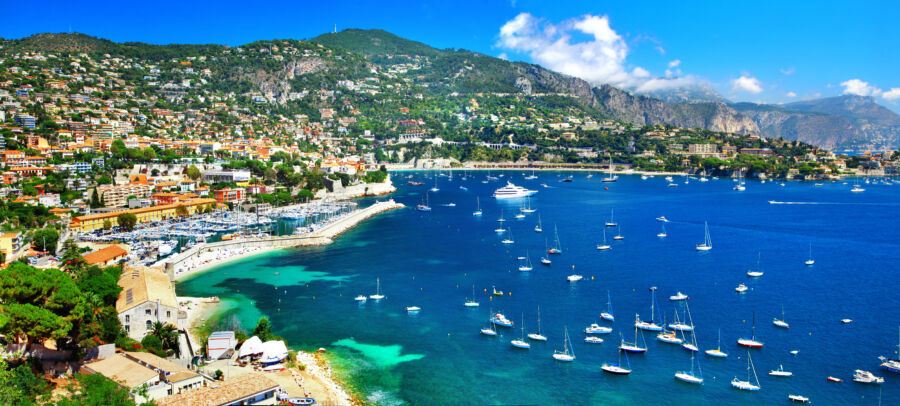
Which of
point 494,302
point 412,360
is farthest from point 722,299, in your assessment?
point 412,360

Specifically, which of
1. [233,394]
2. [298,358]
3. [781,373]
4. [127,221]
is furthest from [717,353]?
[127,221]

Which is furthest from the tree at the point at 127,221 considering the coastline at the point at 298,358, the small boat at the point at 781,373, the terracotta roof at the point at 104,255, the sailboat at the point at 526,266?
the small boat at the point at 781,373

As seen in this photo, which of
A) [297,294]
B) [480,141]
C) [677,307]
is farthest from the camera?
[480,141]

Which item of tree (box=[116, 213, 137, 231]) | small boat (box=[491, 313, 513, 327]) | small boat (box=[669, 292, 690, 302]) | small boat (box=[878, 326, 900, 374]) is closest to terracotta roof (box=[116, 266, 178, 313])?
small boat (box=[491, 313, 513, 327])

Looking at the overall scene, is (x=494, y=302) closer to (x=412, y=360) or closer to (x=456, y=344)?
(x=456, y=344)

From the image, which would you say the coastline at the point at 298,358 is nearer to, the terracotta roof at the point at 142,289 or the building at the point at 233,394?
the terracotta roof at the point at 142,289

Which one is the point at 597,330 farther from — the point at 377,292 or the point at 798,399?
the point at 377,292
